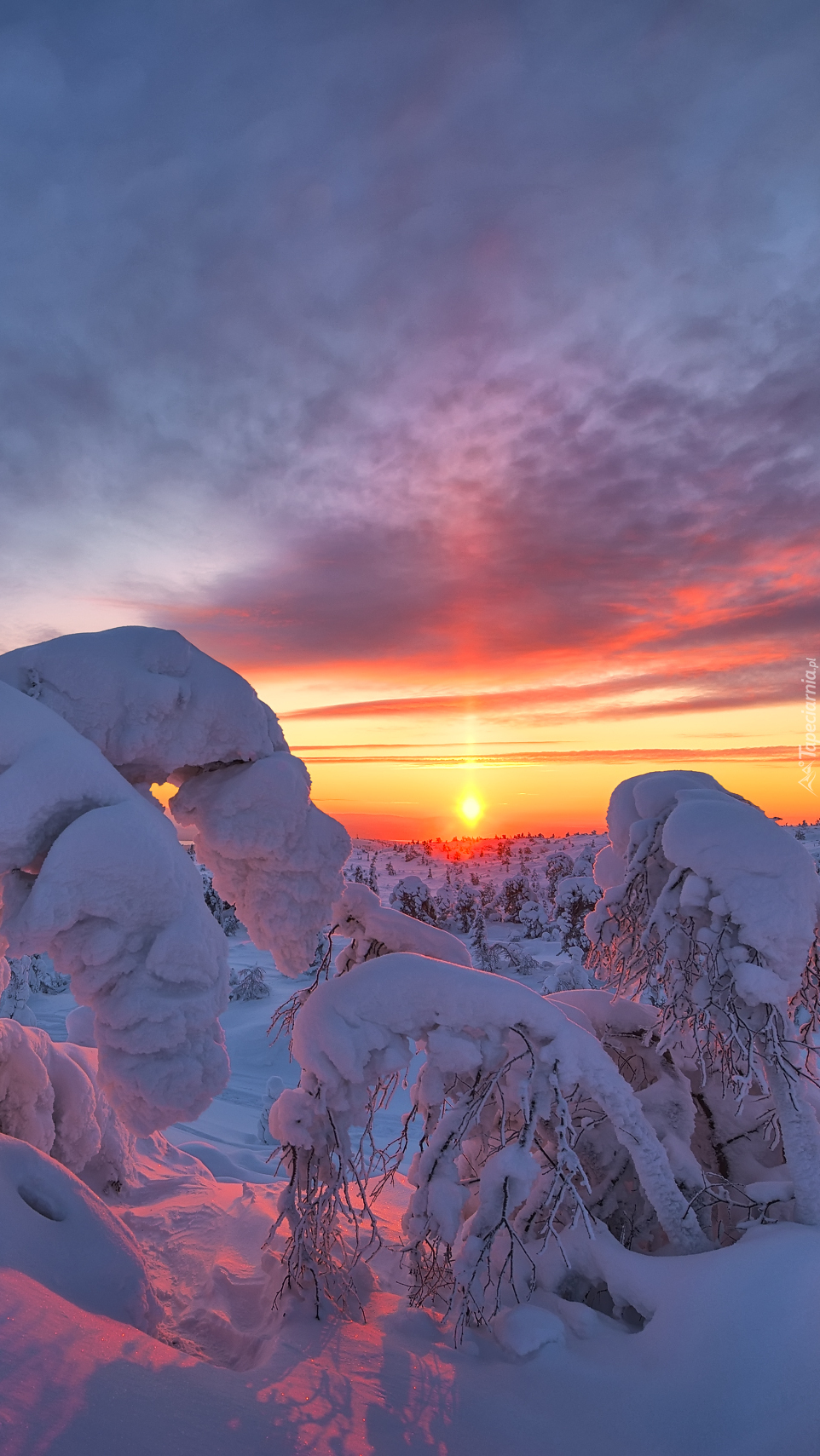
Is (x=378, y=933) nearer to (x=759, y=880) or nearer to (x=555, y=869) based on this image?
(x=759, y=880)

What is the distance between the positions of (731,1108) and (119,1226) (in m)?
4.47

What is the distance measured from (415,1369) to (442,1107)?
1.13 metres

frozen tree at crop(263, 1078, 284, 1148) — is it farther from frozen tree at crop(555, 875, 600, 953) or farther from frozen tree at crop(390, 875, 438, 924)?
frozen tree at crop(555, 875, 600, 953)

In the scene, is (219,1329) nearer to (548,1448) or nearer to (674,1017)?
(548,1448)

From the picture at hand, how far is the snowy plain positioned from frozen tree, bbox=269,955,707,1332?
27 centimetres

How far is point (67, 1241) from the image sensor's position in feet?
11.0

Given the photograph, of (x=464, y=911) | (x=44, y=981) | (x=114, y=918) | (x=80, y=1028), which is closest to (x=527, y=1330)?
(x=114, y=918)

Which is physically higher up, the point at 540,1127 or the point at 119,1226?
the point at 540,1127

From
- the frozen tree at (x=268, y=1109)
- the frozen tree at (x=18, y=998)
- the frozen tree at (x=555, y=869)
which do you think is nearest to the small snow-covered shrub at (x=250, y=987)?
the frozen tree at (x=18, y=998)

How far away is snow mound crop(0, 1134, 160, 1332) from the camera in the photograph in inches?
123

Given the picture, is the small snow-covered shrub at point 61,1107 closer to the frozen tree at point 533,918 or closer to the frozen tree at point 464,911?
the frozen tree at point 464,911

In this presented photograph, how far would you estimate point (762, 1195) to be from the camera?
12.8 feet

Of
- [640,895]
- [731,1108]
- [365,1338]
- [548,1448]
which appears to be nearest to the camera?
[548,1448]

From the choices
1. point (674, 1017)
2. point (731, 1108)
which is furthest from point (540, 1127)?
point (731, 1108)
